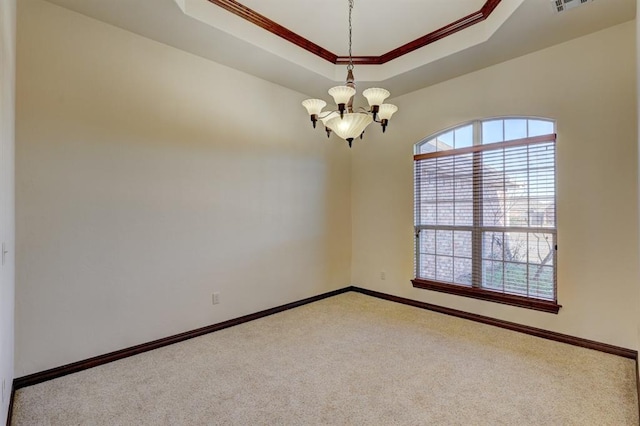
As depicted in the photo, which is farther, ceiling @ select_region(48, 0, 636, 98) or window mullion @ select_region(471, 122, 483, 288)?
window mullion @ select_region(471, 122, 483, 288)

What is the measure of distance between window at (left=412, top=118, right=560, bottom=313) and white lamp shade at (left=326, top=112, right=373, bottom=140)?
172 centimetres

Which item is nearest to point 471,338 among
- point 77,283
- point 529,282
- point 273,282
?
point 529,282

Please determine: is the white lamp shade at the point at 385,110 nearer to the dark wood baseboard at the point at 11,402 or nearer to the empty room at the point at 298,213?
the empty room at the point at 298,213

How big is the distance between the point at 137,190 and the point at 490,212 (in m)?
3.58

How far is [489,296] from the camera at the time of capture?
350cm

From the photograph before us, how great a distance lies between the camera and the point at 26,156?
2.30m

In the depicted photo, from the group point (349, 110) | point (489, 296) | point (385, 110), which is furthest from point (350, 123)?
point (489, 296)

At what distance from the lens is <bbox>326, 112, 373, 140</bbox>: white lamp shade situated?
255cm

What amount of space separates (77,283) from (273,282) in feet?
6.44

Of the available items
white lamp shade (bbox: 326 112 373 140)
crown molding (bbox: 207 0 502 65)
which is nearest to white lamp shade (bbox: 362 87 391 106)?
white lamp shade (bbox: 326 112 373 140)

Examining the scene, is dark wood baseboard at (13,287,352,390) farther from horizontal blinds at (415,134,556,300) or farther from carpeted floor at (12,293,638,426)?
horizontal blinds at (415,134,556,300)

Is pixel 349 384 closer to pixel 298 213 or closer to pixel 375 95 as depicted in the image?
pixel 375 95

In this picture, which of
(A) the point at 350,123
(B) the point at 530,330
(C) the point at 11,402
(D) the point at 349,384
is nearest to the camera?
(C) the point at 11,402

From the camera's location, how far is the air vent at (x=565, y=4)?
242cm
